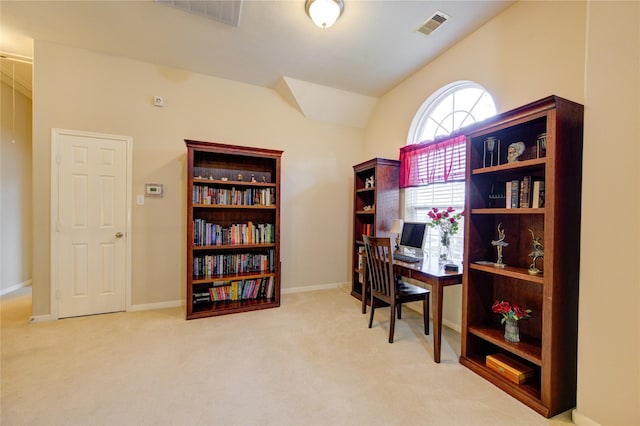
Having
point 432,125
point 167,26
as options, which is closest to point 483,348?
point 432,125

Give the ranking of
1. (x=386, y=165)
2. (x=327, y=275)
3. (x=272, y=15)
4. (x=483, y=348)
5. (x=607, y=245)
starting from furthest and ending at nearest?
1. (x=327, y=275)
2. (x=386, y=165)
3. (x=272, y=15)
4. (x=483, y=348)
5. (x=607, y=245)

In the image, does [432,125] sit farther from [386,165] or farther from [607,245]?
[607,245]

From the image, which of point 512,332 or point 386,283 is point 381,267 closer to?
point 386,283

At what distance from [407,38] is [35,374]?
421 centimetres

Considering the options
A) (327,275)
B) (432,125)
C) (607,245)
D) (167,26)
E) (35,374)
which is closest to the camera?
(607,245)

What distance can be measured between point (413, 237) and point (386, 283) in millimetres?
703

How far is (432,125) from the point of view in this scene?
10.4 ft

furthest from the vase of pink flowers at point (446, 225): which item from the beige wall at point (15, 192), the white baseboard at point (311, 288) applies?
the beige wall at point (15, 192)

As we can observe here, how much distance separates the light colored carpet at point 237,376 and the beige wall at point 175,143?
0.83 meters

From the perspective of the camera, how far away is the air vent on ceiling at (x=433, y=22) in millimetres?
2326

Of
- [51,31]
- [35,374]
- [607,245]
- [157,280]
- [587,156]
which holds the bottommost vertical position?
[35,374]

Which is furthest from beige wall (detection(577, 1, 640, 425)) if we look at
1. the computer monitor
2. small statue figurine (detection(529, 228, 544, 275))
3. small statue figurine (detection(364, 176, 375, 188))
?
small statue figurine (detection(364, 176, 375, 188))

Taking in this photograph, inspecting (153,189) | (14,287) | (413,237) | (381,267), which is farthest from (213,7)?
(14,287)

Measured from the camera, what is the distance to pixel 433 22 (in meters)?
2.42
